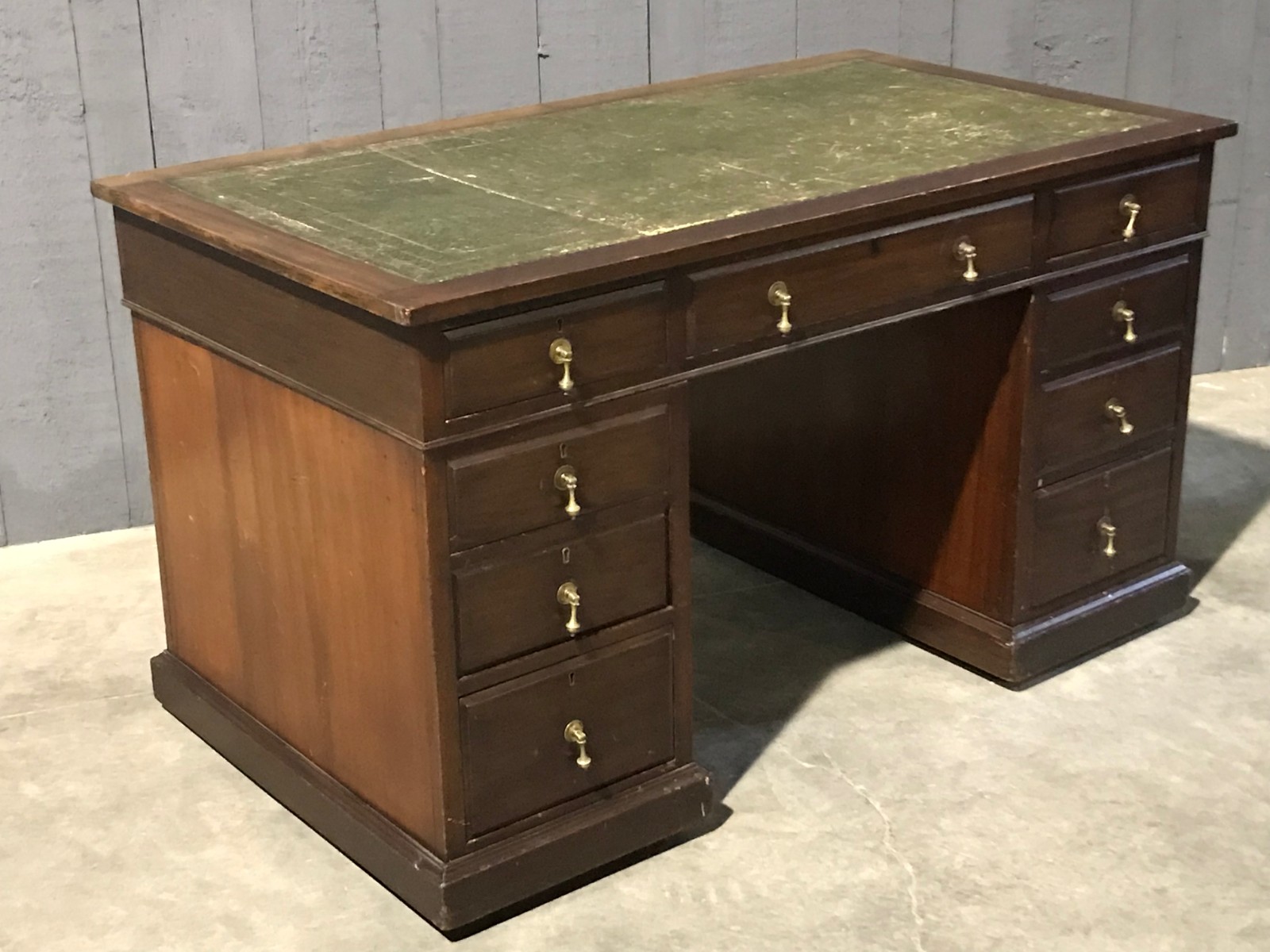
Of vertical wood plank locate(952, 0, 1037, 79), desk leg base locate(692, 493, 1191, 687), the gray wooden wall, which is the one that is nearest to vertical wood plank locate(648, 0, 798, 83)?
the gray wooden wall

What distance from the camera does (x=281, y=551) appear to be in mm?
2447

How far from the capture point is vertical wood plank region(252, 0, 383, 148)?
10.8 ft

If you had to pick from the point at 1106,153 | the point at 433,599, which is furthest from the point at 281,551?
the point at 1106,153

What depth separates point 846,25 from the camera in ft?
12.4

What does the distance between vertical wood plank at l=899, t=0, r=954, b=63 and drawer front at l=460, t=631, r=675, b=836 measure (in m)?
1.90

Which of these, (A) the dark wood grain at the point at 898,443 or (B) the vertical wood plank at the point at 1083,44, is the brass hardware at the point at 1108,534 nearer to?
(A) the dark wood grain at the point at 898,443

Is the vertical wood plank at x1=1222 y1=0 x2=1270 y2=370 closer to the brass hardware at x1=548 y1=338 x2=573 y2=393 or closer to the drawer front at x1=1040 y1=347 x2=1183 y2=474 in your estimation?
the drawer front at x1=1040 y1=347 x2=1183 y2=474

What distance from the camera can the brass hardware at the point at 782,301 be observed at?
2.37m

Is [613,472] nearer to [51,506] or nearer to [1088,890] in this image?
[1088,890]

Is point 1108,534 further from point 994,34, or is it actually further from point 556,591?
point 994,34

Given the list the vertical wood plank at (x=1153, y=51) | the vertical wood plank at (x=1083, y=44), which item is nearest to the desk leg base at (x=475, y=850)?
the vertical wood plank at (x=1083, y=44)

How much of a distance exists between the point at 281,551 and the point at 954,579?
1115 mm

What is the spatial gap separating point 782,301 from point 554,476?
40 centimetres

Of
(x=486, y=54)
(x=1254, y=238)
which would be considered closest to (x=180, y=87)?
(x=486, y=54)
